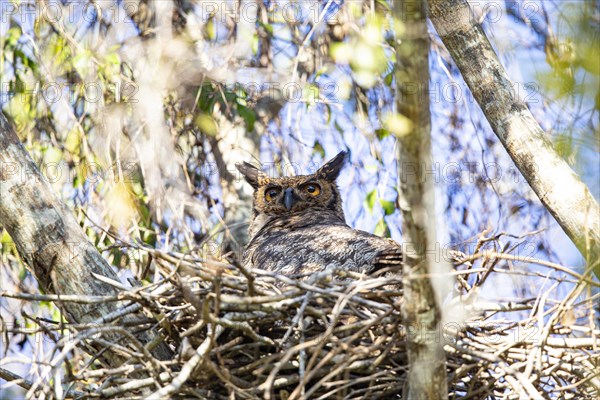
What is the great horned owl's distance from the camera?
11.7 feet

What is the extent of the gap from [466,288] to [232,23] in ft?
8.84

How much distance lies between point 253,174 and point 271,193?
8.3 inches

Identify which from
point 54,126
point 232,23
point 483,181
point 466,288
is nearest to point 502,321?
point 466,288

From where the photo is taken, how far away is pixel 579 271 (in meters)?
3.09

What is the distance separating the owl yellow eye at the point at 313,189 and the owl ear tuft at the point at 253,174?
0.29m

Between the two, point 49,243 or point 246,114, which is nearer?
point 49,243

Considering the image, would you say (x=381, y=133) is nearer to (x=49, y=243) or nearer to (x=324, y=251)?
(x=324, y=251)

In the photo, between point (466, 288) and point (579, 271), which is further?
point (466, 288)

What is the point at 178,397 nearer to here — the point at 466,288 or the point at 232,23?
the point at 466,288

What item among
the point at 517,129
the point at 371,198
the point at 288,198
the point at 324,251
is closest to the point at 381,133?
the point at 371,198

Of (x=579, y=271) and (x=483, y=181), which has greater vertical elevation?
(x=483, y=181)

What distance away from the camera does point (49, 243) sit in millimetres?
2977

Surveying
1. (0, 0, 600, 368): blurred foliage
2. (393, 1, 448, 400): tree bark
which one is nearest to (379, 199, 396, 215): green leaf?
(0, 0, 600, 368): blurred foliage

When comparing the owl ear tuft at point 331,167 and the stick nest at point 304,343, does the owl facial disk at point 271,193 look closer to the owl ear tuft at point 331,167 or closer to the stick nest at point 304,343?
the owl ear tuft at point 331,167
